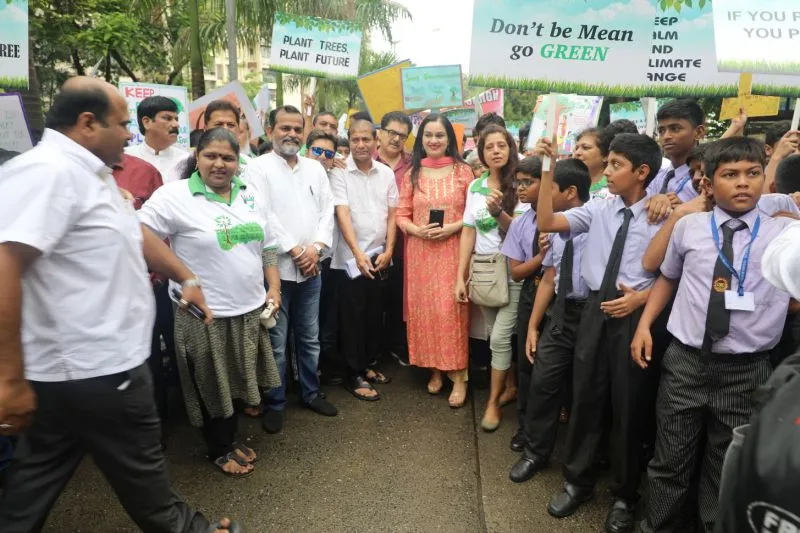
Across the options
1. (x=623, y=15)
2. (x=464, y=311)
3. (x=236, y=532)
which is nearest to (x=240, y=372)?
(x=236, y=532)

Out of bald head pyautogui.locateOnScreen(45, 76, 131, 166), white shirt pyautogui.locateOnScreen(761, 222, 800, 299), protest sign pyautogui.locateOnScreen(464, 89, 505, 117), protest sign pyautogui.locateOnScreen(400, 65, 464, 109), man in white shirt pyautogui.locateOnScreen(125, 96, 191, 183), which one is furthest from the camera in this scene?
protest sign pyautogui.locateOnScreen(464, 89, 505, 117)

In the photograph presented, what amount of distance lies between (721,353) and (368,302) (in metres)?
2.49

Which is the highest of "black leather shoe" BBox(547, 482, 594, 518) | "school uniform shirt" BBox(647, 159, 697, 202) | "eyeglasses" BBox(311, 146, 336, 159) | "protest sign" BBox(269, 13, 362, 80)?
"protest sign" BBox(269, 13, 362, 80)

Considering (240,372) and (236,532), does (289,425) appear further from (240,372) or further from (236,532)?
(236,532)

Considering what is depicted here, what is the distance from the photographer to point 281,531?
8.22 feet

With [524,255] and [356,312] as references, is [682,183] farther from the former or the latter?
[356,312]

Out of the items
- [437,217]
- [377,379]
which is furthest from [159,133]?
[377,379]

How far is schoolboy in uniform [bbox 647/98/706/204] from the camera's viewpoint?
2.96 meters

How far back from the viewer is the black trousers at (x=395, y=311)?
14.6 feet

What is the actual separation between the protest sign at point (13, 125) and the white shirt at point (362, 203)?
2.15 metres

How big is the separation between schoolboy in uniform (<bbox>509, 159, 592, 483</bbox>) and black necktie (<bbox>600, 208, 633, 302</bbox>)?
0.71 feet

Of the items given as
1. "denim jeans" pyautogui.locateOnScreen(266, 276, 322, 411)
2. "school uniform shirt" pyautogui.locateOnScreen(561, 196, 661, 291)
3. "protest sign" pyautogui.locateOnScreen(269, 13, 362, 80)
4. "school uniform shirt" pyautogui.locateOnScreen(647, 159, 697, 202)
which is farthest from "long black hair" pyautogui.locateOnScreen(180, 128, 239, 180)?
"protest sign" pyautogui.locateOnScreen(269, 13, 362, 80)

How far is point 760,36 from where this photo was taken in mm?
2473

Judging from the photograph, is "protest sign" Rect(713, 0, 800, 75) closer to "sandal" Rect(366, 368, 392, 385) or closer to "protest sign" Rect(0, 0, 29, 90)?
"sandal" Rect(366, 368, 392, 385)
